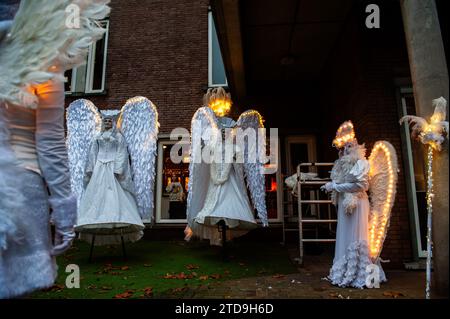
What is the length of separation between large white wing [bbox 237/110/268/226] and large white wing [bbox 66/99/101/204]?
277 cm

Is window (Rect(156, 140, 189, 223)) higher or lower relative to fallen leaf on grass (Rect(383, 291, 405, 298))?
higher

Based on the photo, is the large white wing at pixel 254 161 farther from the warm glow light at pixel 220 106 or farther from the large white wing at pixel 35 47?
the large white wing at pixel 35 47

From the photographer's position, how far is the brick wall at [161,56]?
10062 millimetres

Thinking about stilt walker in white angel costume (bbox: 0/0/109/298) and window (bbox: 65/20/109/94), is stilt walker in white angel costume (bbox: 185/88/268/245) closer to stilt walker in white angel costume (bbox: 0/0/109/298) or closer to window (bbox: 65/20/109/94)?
stilt walker in white angel costume (bbox: 0/0/109/298)

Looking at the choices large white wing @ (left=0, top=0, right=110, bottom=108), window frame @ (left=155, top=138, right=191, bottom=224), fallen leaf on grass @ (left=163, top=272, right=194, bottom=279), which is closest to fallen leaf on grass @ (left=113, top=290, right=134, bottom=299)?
fallen leaf on grass @ (left=163, top=272, right=194, bottom=279)

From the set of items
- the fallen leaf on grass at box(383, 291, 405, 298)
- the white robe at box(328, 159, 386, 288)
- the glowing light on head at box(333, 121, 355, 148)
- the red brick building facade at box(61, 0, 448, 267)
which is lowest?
the fallen leaf on grass at box(383, 291, 405, 298)

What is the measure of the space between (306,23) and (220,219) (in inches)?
156

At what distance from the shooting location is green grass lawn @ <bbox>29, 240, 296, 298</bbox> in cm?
425

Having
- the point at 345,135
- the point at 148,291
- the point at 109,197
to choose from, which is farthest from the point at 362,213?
the point at 109,197

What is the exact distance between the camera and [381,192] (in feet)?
15.5

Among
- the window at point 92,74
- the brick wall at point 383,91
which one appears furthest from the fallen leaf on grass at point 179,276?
the window at point 92,74

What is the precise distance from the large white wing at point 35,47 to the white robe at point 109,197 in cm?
393

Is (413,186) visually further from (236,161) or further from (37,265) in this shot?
(37,265)

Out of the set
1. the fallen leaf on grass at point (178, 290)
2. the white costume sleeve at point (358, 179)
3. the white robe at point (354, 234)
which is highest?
the white costume sleeve at point (358, 179)
